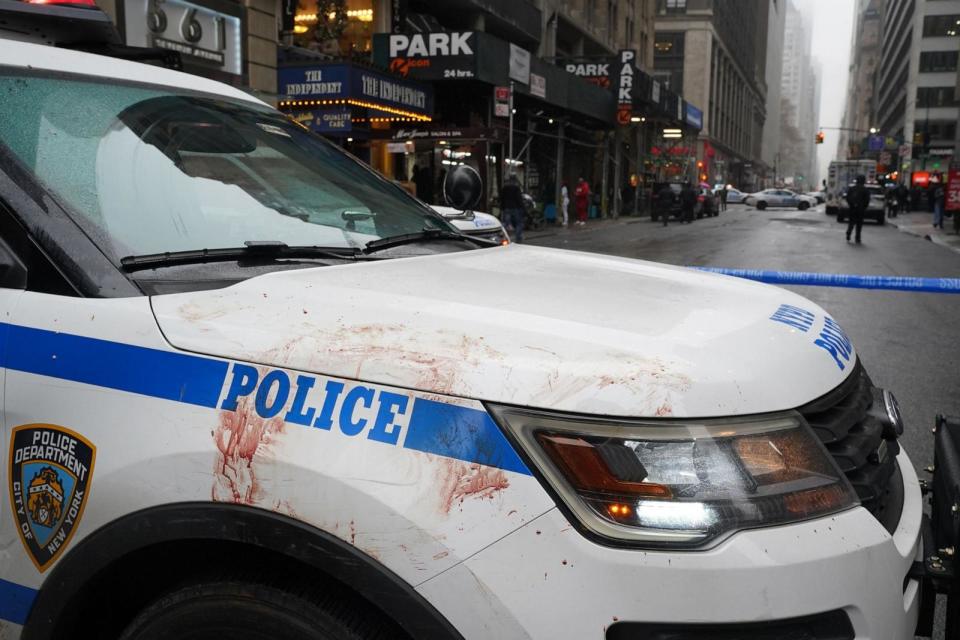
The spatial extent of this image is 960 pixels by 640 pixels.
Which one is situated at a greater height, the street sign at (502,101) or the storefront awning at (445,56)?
the storefront awning at (445,56)

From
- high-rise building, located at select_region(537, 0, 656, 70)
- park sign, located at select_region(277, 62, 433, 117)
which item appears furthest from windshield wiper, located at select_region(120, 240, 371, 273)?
high-rise building, located at select_region(537, 0, 656, 70)

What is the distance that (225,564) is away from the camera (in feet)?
5.36

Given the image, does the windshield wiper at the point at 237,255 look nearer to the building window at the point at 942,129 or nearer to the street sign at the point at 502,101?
the street sign at the point at 502,101

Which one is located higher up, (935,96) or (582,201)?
(935,96)

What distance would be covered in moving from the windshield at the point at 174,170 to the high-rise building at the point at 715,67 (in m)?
84.1

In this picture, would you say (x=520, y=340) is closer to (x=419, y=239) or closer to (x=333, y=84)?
(x=419, y=239)

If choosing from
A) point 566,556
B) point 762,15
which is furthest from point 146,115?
point 762,15

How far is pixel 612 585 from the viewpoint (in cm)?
139

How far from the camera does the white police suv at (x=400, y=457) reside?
1.43 meters

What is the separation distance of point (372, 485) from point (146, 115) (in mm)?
1455

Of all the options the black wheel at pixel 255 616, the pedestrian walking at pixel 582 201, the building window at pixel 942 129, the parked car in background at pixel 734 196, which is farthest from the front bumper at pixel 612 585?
the building window at pixel 942 129

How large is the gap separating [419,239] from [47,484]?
144 centimetres

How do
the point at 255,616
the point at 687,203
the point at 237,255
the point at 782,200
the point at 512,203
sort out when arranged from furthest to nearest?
the point at 782,200
the point at 687,203
the point at 512,203
the point at 237,255
the point at 255,616

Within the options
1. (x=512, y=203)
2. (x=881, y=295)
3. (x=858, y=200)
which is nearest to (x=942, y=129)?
(x=858, y=200)
